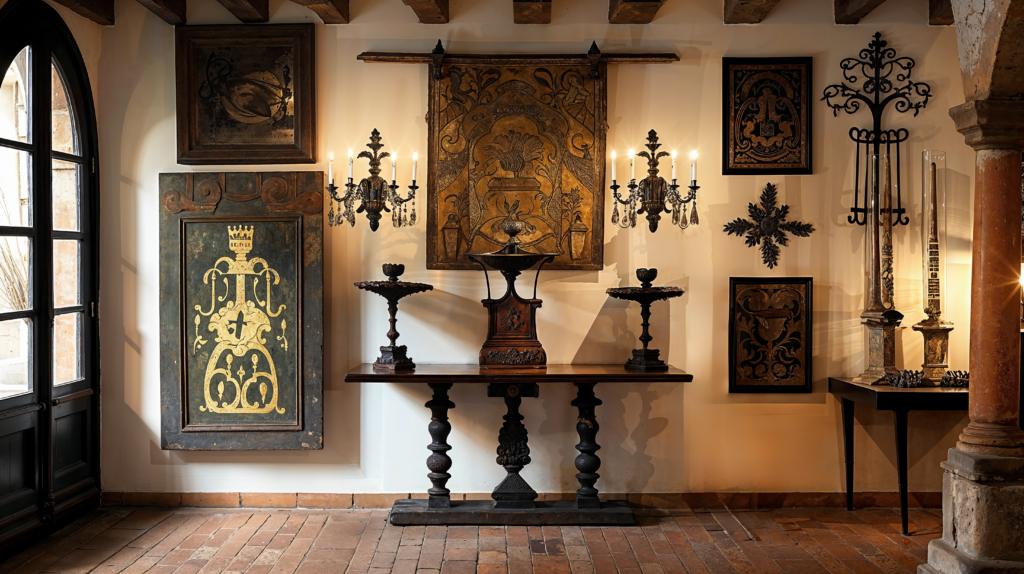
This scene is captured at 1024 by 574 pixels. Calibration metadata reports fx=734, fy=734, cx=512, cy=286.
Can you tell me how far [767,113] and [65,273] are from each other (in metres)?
4.33

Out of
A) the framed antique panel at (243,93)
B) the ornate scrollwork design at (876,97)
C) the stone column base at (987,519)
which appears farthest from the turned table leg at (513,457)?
the ornate scrollwork design at (876,97)

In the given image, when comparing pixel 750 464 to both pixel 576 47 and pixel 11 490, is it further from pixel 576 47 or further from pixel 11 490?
pixel 11 490

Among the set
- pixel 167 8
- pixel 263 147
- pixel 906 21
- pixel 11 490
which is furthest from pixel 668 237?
pixel 11 490

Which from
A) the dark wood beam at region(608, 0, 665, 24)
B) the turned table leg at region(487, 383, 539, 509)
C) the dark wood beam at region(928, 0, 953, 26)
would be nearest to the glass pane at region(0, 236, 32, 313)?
the turned table leg at region(487, 383, 539, 509)

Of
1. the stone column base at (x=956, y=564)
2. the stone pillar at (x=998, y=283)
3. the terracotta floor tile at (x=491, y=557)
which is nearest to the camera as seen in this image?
the stone column base at (x=956, y=564)

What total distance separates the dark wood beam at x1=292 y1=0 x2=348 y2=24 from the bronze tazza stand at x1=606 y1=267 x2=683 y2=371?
7.60 ft

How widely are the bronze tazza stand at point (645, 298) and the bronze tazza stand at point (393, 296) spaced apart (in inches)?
45.3

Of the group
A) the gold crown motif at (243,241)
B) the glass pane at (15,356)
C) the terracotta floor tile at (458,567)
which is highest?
the gold crown motif at (243,241)

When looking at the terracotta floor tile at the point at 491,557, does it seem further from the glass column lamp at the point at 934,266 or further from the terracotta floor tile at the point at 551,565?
the glass column lamp at the point at 934,266

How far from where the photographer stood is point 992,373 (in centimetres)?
337

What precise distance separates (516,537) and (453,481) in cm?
69

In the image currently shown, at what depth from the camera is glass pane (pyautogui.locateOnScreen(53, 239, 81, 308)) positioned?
13.9 feet

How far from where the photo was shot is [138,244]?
4602 mm

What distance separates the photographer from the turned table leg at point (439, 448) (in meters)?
4.29
